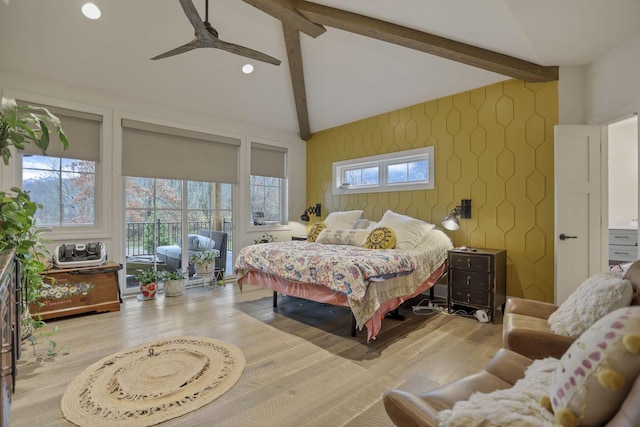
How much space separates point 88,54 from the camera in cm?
344

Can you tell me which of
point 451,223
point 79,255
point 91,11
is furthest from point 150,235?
point 451,223

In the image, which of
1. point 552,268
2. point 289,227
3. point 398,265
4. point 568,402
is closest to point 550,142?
point 552,268

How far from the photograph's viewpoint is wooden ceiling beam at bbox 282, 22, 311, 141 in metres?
3.94

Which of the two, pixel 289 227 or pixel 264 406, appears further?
→ pixel 289 227

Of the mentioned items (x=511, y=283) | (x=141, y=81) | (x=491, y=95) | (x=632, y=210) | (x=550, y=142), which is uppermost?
(x=141, y=81)

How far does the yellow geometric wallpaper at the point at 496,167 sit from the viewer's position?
3.39m

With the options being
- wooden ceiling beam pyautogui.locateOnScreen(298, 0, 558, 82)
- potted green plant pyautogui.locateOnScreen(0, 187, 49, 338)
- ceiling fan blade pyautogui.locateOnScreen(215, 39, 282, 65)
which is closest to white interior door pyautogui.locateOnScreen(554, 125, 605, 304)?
wooden ceiling beam pyautogui.locateOnScreen(298, 0, 558, 82)

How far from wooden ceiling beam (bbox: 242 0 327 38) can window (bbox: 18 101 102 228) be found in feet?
8.38

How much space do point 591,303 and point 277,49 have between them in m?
4.20

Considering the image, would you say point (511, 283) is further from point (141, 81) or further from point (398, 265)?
point (141, 81)

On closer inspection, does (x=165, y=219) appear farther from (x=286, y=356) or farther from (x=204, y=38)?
(x=286, y=356)

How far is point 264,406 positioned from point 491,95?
4036mm

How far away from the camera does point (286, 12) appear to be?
2.96m

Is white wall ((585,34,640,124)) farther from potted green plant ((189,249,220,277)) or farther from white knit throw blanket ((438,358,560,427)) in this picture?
potted green plant ((189,249,220,277))
